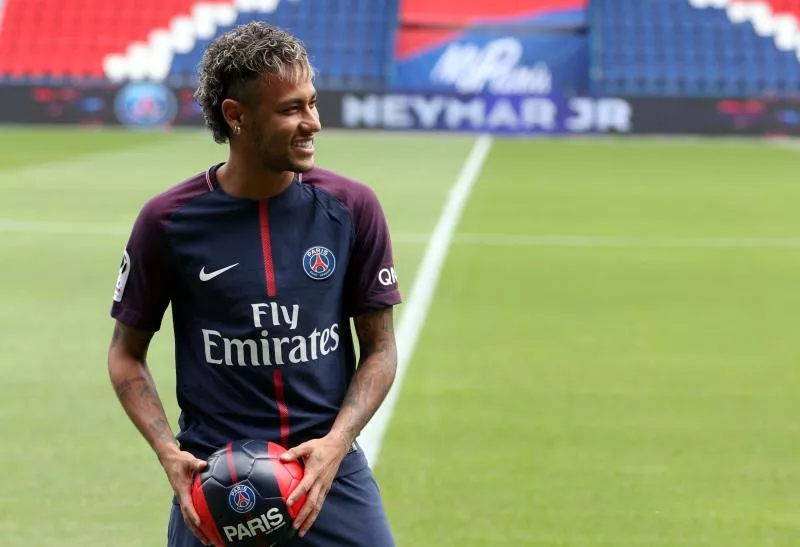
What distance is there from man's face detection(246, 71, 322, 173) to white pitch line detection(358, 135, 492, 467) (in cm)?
340

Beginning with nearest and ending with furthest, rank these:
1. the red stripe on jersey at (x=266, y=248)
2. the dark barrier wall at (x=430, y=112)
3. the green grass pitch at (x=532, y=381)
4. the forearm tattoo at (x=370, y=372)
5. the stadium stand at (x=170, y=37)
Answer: the red stripe on jersey at (x=266, y=248) → the forearm tattoo at (x=370, y=372) → the green grass pitch at (x=532, y=381) → the dark barrier wall at (x=430, y=112) → the stadium stand at (x=170, y=37)

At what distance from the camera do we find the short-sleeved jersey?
3494 mm

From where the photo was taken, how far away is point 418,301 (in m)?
11.0

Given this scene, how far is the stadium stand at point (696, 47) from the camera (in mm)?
37812

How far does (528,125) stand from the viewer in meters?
33.5

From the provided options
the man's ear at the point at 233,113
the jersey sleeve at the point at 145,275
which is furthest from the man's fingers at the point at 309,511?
the man's ear at the point at 233,113

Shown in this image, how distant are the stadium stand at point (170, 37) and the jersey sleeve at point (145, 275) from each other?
3515 centimetres

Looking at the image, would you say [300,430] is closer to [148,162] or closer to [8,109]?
[148,162]

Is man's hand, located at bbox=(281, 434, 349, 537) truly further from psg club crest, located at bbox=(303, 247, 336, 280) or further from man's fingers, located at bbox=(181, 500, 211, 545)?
psg club crest, located at bbox=(303, 247, 336, 280)

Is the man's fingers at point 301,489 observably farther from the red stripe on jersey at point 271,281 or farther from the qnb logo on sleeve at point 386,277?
the qnb logo on sleeve at point 386,277

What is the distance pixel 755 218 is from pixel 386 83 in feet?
70.3

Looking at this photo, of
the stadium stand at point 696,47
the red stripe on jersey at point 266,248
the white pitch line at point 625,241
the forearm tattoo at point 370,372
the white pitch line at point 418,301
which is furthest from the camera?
the stadium stand at point 696,47

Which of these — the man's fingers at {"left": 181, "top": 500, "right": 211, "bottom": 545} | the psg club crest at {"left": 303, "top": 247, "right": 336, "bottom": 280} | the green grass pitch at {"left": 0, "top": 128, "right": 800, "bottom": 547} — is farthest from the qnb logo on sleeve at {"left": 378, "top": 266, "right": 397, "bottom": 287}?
the green grass pitch at {"left": 0, "top": 128, "right": 800, "bottom": 547}

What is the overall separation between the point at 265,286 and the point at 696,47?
37.0 metres
